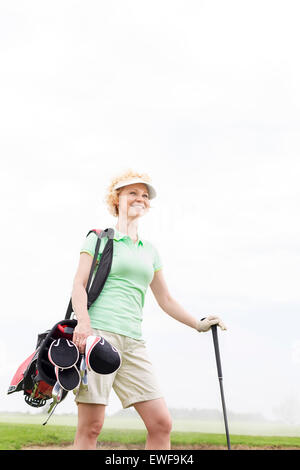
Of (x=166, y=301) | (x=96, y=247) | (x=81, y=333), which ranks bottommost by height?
(x=81, y=333)

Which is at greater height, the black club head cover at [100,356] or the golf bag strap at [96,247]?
the golf bag strap at [96,247]

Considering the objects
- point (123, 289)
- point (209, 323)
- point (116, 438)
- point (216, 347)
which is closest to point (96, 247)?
point (123, 289)

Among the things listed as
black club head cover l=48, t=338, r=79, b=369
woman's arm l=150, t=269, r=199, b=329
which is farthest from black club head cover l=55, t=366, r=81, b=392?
woman's arm l=150, t=269, r=199, b=329

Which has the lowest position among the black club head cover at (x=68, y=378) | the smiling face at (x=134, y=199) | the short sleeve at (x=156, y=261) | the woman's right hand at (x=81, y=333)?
the black club head cover at (x=68, y=378)

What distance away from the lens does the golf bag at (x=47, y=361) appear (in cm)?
355

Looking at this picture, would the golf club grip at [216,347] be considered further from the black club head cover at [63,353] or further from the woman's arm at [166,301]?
the black club head cover at [63,353]

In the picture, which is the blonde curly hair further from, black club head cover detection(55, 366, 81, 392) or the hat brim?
black club head cover detection(55, 366, 81, 392)

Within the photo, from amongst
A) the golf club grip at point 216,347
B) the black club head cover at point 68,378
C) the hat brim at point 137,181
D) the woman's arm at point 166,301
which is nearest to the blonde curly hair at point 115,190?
the hat brim at point 137,181

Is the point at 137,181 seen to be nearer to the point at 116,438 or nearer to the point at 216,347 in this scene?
the point at 216,347

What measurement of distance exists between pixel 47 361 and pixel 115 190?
1.36 m

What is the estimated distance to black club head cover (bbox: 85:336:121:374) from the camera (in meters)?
3.42

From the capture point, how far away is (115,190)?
4.20 m

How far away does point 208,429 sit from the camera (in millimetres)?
7977

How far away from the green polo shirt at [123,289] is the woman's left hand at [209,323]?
1.77 ft
